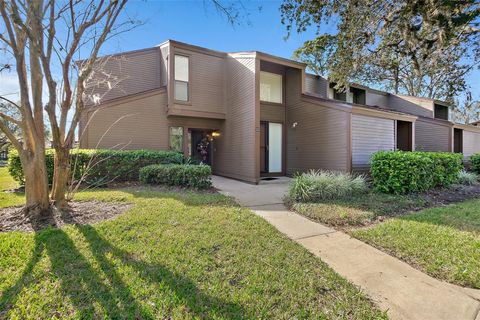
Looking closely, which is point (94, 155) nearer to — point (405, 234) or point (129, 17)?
point (129, 17)

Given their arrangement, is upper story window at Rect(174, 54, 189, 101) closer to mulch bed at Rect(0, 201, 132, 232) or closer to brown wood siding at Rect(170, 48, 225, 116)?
brown wood siding at Rect(170, 48, 225, 116)

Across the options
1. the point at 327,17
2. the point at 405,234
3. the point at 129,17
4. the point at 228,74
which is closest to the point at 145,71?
the point at 228,74

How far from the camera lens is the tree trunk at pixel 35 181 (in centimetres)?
412

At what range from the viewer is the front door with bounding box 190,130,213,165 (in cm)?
1201

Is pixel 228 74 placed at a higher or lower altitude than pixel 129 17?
higher

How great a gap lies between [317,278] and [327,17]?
779 cm

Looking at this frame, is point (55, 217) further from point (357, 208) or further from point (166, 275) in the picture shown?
Answer: point (357, 208)

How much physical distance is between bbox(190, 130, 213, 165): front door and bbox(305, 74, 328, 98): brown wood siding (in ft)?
20.6

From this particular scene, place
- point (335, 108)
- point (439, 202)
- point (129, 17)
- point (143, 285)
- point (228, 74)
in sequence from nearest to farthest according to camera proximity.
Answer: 1. point (143, 285)
2. point (129, 17)
3. point (439, 202)
4. point (335, 108)
5. point (228, 74)

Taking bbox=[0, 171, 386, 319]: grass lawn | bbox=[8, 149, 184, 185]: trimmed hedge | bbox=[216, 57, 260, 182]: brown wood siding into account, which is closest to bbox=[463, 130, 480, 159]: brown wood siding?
bbox=[216, 57, 260, 182]: brown wood siding

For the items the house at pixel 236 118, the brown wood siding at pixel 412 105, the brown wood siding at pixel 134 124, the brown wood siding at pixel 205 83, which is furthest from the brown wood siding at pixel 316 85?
the brown wood siding at pixel 134 124

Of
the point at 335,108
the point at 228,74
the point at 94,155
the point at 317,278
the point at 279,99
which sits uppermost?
the point at 228,74

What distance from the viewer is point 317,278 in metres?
2.71

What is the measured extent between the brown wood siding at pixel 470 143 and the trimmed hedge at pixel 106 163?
1724 cm
